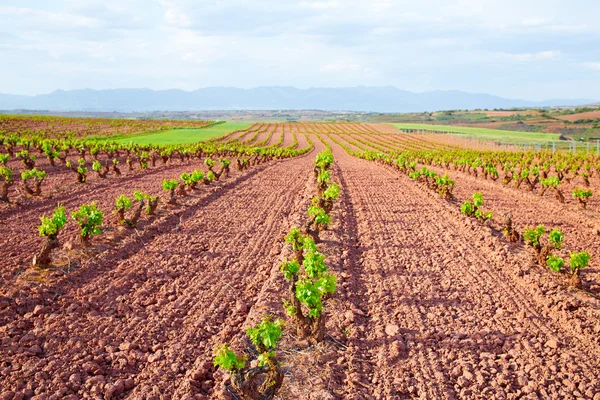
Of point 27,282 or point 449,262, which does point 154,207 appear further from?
point 449,262

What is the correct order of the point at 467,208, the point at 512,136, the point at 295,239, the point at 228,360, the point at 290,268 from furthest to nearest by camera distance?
the point at 512,136 → the point at 467,208 → the point at 295,239 → the point at 290,268 → the point at 228,360

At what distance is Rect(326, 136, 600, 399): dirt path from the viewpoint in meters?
5.93

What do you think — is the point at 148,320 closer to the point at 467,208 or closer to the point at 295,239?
the point at 295,239

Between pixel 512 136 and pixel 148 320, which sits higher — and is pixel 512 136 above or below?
above

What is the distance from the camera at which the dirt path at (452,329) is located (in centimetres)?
593

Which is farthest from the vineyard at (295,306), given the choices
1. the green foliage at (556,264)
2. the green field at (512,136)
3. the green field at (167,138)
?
the green field at (512,136)

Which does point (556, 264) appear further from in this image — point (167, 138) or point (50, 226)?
point (167, 138)

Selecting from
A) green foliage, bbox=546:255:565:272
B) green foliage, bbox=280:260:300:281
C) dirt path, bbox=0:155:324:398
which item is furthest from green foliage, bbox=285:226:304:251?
green foliage, bbox=546:255:565:272

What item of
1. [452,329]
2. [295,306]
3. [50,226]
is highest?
[50,226]

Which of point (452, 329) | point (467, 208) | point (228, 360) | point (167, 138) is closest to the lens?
point (228, 360)

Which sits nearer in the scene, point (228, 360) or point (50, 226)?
point (228, 360)

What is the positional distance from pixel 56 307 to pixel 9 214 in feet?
25.8

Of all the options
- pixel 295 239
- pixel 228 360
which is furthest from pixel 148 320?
pixel 295 239

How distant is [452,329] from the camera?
7.27m
